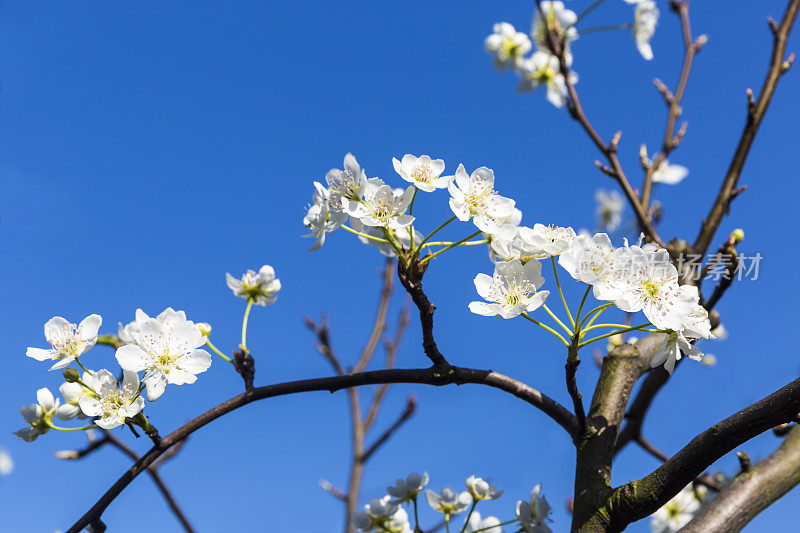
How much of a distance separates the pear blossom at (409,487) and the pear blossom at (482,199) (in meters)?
0.87

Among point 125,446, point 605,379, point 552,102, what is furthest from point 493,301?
point 552,102

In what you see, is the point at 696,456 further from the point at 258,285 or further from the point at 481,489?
the point at 258,285

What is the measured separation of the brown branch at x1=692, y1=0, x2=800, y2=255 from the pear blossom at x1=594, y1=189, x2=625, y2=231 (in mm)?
2220

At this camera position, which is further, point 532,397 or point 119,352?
point 532,397

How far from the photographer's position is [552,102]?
140 inches

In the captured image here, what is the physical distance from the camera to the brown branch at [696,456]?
1132mm

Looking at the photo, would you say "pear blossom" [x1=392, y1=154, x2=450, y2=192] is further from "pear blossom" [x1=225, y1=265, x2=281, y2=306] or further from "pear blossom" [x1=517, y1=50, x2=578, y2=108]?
"pear blossom" [x1=517, y1=50, x2=578, y2=108]

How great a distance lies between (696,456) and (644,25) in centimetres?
290

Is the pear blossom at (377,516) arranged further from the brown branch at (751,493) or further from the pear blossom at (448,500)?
the brown branch at (751,493)

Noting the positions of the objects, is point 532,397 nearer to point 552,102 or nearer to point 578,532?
point 578,532

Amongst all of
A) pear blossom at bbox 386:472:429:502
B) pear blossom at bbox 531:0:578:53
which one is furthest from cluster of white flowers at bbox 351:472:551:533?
pear blossom at bbox 531:0:578:53

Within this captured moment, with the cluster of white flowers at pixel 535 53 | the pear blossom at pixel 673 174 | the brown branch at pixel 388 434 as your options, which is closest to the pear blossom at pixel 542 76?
the cluster of white flowers at pixel 535 53

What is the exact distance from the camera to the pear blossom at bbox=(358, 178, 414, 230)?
4.30ft

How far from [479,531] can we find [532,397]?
0.50 m
